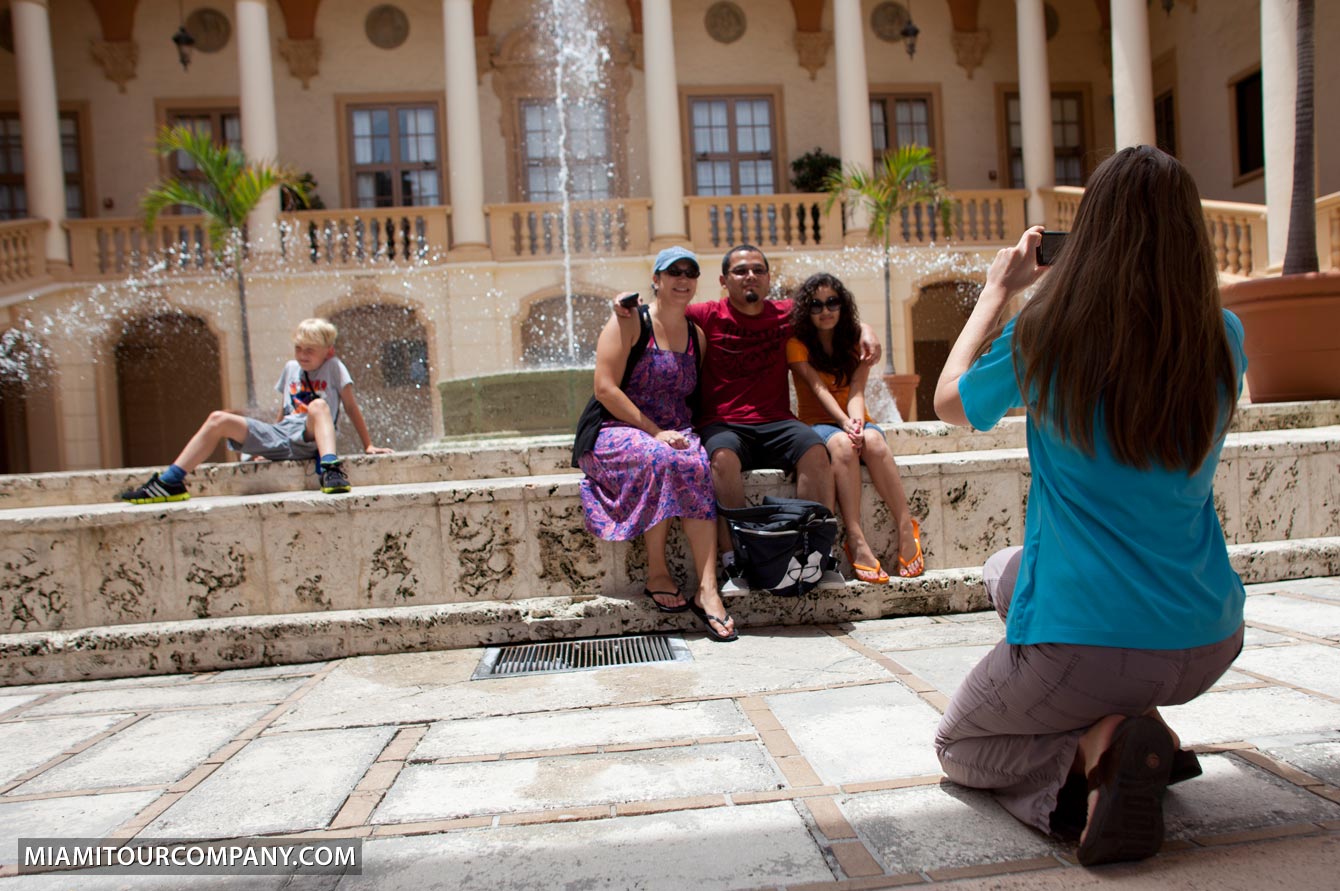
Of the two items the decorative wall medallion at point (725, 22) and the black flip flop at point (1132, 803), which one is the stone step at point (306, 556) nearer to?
the black flip flop at point (1132, 803)

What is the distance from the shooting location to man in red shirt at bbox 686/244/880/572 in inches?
157

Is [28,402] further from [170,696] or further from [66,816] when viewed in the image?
[66,816]

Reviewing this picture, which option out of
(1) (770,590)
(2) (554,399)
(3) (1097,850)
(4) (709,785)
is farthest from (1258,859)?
(2) (554,399)

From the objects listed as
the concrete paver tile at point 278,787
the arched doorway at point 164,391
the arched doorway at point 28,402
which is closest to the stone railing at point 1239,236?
the concrete paver tile at point 278,787

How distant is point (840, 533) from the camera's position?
3994mm

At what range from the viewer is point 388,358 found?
15.6 meters

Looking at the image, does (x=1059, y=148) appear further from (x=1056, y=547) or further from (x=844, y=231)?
(x=1056, y=547)

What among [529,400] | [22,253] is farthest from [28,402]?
[529,400]

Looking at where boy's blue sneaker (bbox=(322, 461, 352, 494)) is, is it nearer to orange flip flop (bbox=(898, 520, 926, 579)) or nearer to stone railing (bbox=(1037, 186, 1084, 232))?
orange flip flop (bbox=(898, 520, 926, 579))

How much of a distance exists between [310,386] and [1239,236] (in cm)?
1100

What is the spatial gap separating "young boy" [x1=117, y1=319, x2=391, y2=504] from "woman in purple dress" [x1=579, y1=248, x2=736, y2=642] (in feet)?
4.07

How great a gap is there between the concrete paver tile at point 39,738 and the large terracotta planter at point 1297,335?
235 inches

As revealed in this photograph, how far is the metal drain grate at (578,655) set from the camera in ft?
11.0

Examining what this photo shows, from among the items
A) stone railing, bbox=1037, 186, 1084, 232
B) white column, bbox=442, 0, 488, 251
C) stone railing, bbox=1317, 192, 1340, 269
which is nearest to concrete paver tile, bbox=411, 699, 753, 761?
stone railing, bbox=1317, 192, 1340, 269
